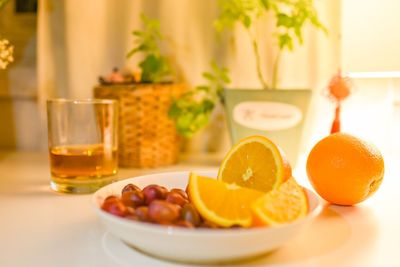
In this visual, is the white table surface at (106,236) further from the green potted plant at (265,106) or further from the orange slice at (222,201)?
the green potted plant at (265,106)

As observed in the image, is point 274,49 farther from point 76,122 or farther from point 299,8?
point 76,122

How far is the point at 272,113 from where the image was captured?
0.90m

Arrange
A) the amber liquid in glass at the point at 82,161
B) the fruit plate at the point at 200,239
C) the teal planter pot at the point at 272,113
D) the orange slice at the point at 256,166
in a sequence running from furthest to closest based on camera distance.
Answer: the teal planter pot at the point at 272,113 < the amber liquid in glass at the point at 82,161 < the orange slice at the point at 256,166 < the fruit plate at the point at 200,239

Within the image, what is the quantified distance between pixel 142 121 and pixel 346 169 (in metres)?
0.47

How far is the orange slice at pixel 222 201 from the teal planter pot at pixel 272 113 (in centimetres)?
44

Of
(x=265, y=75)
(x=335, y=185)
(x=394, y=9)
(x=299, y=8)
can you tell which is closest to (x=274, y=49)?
(x=265, y=75)

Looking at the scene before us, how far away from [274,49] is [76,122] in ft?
1.80

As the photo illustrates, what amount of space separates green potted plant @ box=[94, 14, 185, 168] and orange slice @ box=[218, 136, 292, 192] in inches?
14.5

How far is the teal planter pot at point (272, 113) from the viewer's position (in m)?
0.90

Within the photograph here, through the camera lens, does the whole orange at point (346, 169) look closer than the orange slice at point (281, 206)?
No

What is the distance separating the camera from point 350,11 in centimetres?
95

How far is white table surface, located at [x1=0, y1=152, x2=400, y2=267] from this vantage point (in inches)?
17.3

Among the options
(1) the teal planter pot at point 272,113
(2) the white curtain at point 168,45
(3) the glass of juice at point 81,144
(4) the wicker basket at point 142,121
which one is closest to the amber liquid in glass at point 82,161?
(3) the glass of juice at point 81,144

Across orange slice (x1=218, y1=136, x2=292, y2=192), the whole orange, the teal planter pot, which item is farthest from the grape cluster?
the teal planter pot
